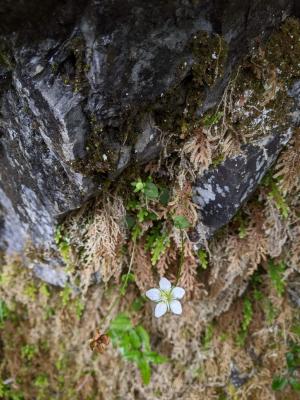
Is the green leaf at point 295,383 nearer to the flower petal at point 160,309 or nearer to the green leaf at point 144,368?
the green leaf at point 144,368

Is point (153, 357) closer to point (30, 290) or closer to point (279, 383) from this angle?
point (279, 383)

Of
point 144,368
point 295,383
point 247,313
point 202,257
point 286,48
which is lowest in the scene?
point 295,383

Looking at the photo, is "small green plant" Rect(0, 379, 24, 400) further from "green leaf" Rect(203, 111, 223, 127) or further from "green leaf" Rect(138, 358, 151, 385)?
"green leaf" Rect(203, 111, 223, 127)

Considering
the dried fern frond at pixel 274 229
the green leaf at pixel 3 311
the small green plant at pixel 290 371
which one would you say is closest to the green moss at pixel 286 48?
the dried fern frond at pixel 274 229

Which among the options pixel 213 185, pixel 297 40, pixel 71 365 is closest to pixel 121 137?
pixel 213 185

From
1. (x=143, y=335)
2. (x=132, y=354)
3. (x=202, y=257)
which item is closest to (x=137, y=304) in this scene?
(x=143, y=335)

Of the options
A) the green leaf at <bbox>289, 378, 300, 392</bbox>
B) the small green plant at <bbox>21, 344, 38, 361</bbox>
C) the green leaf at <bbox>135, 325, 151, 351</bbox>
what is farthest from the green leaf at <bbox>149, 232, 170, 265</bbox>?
the small green plant at <bbox>21, 344, 38, 361</bbox>

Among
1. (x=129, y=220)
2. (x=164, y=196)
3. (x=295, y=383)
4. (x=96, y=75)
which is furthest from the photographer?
(x=295, y=383)

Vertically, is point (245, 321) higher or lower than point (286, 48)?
lower
